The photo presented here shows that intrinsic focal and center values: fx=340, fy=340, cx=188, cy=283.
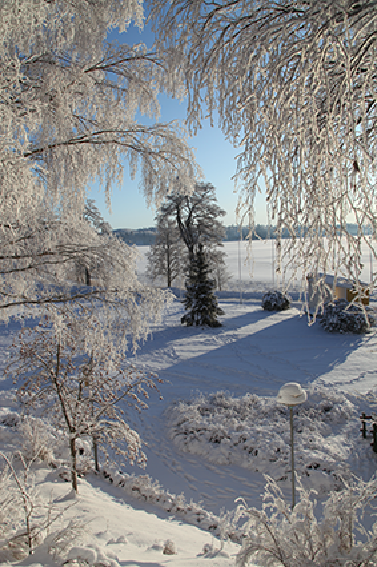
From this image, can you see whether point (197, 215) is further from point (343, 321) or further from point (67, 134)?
point (67, 134)

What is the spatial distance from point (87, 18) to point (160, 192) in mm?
1882

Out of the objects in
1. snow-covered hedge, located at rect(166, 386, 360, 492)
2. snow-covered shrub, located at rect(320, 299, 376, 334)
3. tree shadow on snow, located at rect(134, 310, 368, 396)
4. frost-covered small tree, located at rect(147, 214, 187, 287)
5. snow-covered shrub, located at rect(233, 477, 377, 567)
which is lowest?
snow-covered hedge, located at rect(166, 386, 360, 492)

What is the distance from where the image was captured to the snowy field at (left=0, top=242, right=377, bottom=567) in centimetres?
353

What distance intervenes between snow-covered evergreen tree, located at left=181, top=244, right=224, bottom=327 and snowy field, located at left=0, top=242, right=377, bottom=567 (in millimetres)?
2722

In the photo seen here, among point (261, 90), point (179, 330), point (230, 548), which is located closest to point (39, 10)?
point (261, 90)

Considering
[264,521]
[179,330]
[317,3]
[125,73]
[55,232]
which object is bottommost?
[179,330]

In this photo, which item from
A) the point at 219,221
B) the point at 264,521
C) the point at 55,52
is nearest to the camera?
the point at 264,521

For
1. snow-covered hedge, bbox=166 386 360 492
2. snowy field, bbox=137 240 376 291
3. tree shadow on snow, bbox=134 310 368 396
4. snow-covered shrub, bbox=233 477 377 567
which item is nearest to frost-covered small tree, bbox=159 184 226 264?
snowy field, bbox=137 240 376 291

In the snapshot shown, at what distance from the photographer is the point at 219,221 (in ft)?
72.8

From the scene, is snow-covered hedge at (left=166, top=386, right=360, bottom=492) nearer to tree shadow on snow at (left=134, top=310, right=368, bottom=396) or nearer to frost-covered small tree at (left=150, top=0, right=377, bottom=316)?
tree shadow on snow at (left=134, top=310, right=368, bottom=396)

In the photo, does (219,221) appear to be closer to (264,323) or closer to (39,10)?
(264,323)

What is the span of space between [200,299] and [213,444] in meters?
8.81

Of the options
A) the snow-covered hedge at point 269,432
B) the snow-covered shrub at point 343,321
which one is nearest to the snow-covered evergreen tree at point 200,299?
the snow-covered shrub at point 343,321

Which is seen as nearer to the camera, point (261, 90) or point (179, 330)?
point (261, 90)
